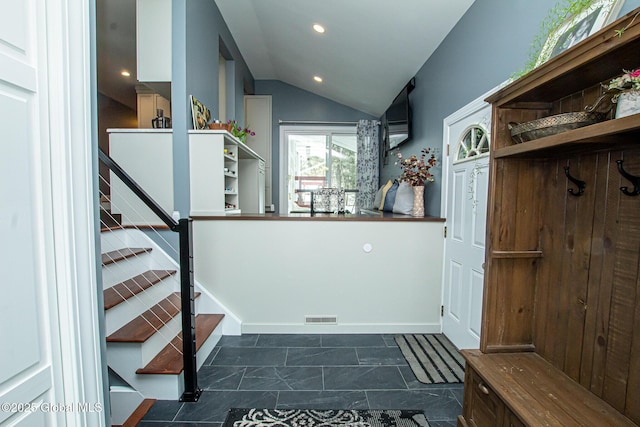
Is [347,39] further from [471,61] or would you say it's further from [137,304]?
[137,304]

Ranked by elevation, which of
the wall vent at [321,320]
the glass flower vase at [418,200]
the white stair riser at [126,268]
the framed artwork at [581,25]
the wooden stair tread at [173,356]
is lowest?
the wall vent at [321,320]

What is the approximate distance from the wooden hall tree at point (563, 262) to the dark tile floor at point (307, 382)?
423 mm

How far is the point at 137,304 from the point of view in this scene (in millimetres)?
2076

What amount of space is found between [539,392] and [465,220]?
52.9 inches

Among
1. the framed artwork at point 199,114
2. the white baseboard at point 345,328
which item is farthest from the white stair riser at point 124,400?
the framed artwork at point 199,114

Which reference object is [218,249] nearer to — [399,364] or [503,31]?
[399,364]

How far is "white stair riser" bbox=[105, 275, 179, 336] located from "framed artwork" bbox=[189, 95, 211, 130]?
57.6 inches

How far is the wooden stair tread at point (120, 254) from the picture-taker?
215cm

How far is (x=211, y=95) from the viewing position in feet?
10.7

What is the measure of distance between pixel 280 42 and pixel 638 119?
4347 mm

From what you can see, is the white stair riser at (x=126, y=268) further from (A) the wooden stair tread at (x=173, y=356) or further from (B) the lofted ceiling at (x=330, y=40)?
(B) the lofted ceiling at (x=330, y=40)

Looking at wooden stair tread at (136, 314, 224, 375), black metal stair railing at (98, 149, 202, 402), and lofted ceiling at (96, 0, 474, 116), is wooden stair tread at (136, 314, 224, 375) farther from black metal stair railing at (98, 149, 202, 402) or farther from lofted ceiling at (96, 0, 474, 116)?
lofted ceiling at (96, 0, 474, 116)

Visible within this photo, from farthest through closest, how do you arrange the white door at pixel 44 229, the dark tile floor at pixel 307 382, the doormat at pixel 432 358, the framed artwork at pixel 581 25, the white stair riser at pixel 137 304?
the doormat at pixel 432 358
the white stair riser at pixel 137 304
the dark tile floor at pixel 307 382
the framed artwork at pixel 581 25
the white door at pixel 44 229

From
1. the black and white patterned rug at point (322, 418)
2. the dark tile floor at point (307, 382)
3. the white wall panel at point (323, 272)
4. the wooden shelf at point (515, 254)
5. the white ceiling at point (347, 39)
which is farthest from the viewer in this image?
the white wall panel at point (323, 272)
